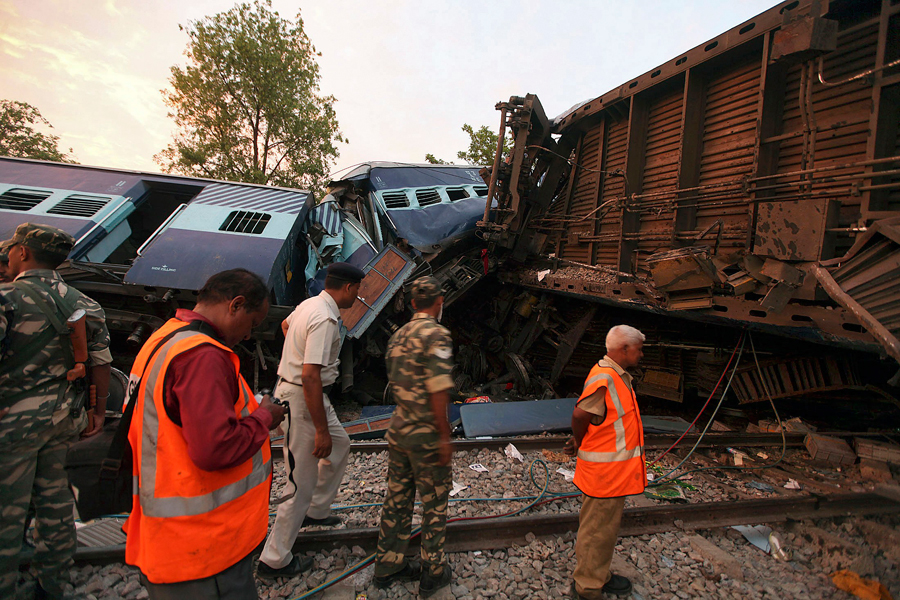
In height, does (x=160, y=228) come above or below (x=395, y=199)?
below

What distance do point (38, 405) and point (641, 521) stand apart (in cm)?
411

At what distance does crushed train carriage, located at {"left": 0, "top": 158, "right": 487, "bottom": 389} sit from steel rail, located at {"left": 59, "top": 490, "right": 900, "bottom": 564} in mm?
3887

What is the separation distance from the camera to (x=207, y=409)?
1317mm

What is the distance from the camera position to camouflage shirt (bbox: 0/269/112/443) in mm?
2082

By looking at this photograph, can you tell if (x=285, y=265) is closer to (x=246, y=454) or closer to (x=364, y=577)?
(x=364, y=577)

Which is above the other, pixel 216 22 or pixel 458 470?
pixel 216 22

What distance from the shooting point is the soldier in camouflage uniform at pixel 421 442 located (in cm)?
225

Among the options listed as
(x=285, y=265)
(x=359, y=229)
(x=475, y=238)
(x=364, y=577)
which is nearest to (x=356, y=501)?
(x=364, y=577)

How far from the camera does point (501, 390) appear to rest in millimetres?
8695

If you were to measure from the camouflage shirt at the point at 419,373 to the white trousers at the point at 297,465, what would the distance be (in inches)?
26.5

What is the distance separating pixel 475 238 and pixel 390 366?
685 cm

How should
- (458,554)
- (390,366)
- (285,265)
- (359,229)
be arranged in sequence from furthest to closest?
(359,229) < (285,265) < (458,554) < (390,366)

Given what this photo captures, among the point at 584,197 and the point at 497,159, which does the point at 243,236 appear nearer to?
the point at 497,159

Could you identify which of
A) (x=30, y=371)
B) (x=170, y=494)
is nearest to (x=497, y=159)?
(x=30, y=371)
